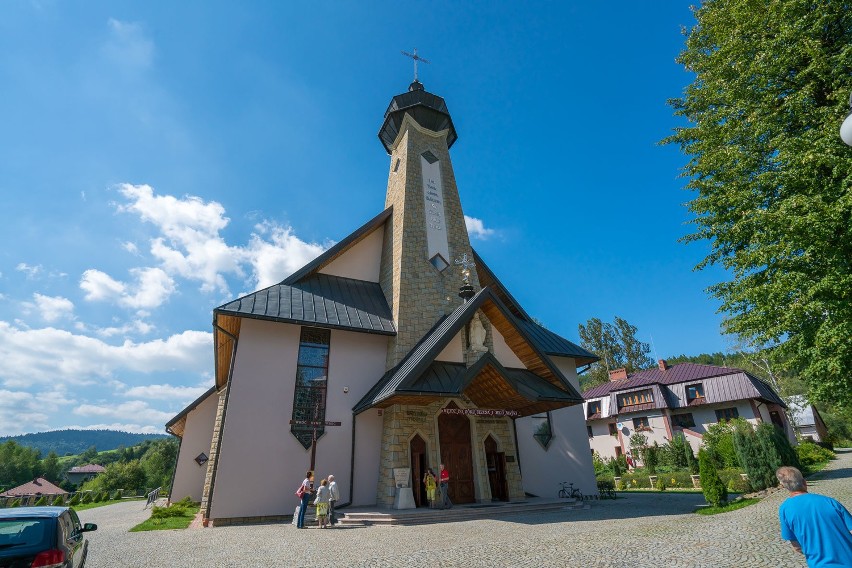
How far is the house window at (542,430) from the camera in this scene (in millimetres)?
15820

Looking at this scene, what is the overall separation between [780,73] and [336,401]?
1472cm

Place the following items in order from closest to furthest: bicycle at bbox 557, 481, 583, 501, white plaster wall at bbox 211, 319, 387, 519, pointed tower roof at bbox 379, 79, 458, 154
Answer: white plaster wall at bbox 211, 319, 387, 519, bicycle at bbox 557, 481, 583, 501, pointed tower roof at bbox 379, 79, 458, 154

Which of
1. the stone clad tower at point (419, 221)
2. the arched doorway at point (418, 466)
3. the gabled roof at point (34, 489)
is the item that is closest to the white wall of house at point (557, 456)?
the arched doorway at point (418, 466)

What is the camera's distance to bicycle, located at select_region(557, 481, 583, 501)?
46.9 ft

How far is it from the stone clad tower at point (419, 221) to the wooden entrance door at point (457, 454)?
2.69 m

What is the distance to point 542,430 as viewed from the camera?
16031mm

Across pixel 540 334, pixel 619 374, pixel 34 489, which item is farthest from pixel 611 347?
pixel 34 489

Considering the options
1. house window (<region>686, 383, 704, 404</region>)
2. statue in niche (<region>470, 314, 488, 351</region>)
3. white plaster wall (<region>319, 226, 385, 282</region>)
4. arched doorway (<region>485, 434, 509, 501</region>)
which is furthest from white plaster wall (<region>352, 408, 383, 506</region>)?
house window (<region>686, 383, 704, 404</region>)

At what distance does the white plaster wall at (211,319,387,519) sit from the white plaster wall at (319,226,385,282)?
3273mm

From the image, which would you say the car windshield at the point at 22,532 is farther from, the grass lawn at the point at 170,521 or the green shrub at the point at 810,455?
the green shrub at the point at 810,455

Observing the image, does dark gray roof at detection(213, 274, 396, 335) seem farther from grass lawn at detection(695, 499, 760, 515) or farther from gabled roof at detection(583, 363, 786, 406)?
gabled roof at detection(583, 363, 786, 406)

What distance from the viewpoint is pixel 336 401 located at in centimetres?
1366

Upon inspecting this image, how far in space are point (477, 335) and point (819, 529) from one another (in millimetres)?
10094

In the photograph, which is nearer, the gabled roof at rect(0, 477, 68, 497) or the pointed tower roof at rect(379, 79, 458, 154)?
the pointed tower roof at rect(379, 79, 458, 154)
